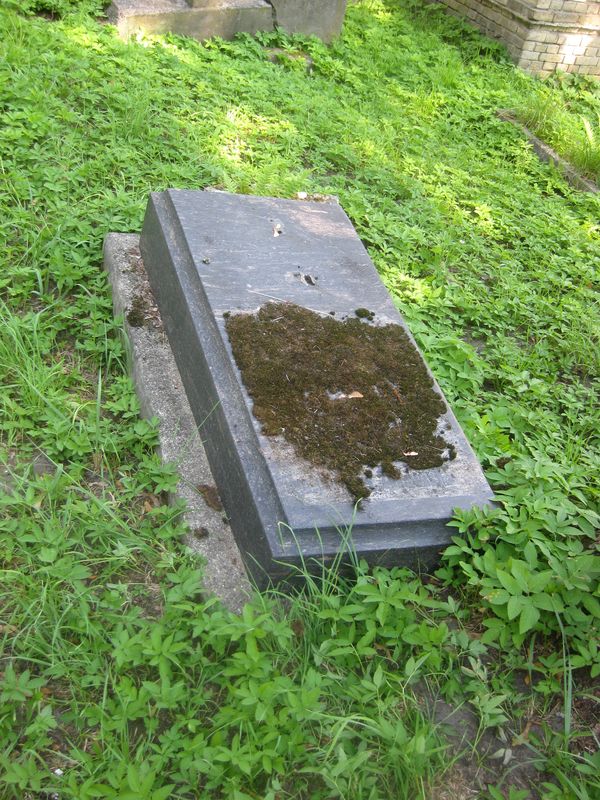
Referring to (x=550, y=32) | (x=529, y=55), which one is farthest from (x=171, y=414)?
(x=550, y=32)

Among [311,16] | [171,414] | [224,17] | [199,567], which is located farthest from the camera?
[311,16]

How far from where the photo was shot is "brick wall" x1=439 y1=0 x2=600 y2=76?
6852 mm

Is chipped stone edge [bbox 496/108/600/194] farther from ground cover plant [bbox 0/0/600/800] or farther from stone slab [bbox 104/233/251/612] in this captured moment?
stone slab [bbox 104/233/251/612]

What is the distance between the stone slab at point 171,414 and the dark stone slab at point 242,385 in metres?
0.05

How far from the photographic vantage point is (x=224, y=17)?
539 cm

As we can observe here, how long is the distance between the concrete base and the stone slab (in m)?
2.56

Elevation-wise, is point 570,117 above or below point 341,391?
above

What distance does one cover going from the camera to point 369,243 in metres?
3.94

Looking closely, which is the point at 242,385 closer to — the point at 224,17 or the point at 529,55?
the point at 224,17

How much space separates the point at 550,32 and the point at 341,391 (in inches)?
244

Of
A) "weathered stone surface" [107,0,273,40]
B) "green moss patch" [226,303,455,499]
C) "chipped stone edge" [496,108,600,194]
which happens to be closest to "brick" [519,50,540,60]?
"chipped stone edge" [496,108,600,194]

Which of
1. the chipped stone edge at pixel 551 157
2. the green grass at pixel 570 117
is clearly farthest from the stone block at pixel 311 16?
the green grass at pixel 570 117

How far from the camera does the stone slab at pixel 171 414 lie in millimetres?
2145

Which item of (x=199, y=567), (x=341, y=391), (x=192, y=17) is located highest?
(x=192, y=17)
